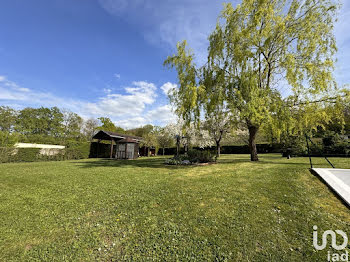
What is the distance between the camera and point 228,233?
3150mm

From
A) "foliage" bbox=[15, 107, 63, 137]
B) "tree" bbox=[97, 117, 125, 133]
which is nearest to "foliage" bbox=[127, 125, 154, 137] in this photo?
"tree" bbox=[97, 117, 125, 133]

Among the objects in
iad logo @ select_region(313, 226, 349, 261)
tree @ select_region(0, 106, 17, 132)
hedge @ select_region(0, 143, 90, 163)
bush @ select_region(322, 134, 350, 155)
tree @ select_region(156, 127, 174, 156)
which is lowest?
iad logo @ select_region(313, 226, 349, 261)

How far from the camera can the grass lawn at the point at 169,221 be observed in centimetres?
270

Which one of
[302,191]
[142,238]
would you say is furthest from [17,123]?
[302,191]

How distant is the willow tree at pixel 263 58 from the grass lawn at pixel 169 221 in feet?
17.0

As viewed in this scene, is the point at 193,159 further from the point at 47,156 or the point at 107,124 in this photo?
the point at 107,124

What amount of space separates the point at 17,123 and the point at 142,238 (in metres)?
46.1

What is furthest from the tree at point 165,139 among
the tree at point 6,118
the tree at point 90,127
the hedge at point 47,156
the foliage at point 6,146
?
the tree at point 6,118

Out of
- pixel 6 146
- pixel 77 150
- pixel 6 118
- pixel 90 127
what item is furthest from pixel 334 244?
pixel 90 127

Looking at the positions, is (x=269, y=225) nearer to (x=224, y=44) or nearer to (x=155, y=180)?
(x=155, y=180)

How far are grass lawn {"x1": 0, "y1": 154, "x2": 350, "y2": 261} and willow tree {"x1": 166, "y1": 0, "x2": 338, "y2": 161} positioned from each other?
17.0 ft

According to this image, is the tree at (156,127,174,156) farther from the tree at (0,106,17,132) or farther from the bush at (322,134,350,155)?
the tree at (0,106,17,132)

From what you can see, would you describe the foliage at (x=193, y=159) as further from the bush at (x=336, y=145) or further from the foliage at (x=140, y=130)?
the foliage at (x=140, y=130)

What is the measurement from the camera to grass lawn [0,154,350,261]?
106 inches
